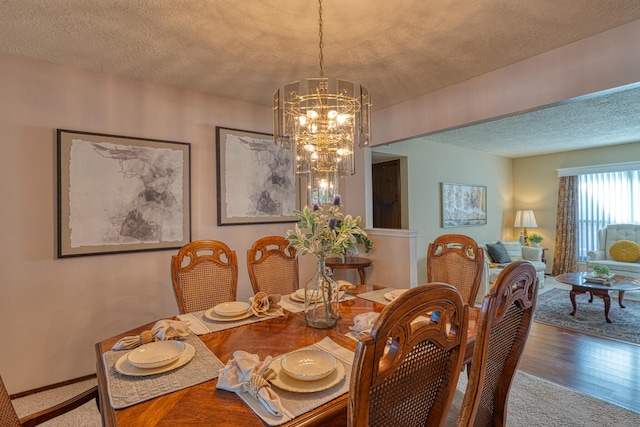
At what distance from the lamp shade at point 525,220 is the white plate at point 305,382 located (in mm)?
6845

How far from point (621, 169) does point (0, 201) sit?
843 centimetres

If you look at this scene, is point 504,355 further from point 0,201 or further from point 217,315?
point 0,201

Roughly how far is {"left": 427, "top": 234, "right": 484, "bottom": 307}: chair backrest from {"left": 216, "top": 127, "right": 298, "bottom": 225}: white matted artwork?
1.59 meters

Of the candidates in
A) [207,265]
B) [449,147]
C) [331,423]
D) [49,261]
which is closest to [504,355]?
[331,423]

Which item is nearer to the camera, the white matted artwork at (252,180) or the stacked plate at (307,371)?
the stacked plate at (307,371)

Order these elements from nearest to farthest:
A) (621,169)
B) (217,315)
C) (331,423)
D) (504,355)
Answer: (331,423) → (504,355) → (217,315) → (621,169)

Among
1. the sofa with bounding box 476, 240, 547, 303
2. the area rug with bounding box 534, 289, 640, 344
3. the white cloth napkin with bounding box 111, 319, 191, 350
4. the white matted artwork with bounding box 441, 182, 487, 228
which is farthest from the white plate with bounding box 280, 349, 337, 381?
the white matted artwork with bounding box 441, 182, 487, 228

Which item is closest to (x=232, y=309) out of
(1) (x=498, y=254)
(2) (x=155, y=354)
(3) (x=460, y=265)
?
(2) (x=155, y=354)

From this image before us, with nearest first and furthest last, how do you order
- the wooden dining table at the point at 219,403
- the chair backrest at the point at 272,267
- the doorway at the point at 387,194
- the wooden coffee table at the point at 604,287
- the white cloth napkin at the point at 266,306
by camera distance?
1. the wooden dining table at the point at 219,403
2. the white cloth napkin at the point at 266,306
3. the chair backrest at the point at 272,267
4. the wooden coffee table at the point at 604,287
5. the doorway at the point at 387,194

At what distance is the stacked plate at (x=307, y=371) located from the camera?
3.35 ft

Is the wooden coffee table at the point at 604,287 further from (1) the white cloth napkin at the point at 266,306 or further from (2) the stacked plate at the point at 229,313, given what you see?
(2) the stacked plate at the point at 229,313

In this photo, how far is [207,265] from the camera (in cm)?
212

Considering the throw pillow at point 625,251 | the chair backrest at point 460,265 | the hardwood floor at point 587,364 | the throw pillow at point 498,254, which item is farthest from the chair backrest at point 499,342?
the throw pillow at point 625,251

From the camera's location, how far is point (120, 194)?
8.75 ft
